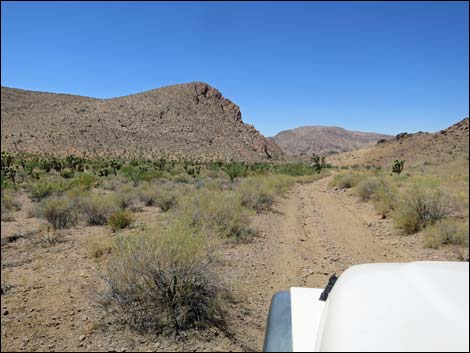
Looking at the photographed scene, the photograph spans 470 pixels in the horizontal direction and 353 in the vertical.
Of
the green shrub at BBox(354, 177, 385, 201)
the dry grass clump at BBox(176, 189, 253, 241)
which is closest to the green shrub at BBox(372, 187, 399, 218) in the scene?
the green shrub at BBox(354, 177, 385, 201)

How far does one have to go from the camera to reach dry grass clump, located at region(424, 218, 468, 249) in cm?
878

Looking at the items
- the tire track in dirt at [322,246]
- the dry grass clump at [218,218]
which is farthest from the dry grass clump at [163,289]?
the dry grass clump at [218,218]

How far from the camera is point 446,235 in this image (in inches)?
351

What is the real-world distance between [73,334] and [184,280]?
60.4 inches

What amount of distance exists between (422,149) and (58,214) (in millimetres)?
74345

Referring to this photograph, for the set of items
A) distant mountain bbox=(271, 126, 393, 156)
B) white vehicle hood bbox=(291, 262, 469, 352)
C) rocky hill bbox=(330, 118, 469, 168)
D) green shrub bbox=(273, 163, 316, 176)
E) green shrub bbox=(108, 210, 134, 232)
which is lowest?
green shrub bbox=(108, 210, 134, 232)

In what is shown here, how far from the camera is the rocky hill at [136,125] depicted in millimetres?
54594

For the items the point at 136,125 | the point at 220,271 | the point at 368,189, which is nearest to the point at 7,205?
the point at 220,271

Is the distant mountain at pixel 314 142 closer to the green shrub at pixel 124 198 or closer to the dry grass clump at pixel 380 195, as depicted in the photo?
the dry grass clump at pixel 380 195

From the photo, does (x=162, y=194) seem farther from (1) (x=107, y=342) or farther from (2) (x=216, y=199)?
(1) (x=107, y=342)

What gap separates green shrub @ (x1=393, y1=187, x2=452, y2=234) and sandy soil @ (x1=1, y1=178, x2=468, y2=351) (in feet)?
1.79

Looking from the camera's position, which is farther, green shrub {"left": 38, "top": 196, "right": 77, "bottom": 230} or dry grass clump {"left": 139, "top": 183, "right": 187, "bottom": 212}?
dry grass clump {"left": 139, "top": 183, "right": 187, "bottom": 212}

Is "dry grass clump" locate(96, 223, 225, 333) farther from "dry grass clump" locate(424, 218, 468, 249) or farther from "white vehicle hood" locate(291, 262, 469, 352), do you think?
"dry grass clump" locate(424, 218, 468, 249)

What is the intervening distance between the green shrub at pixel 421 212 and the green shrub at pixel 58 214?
33.5 feet
